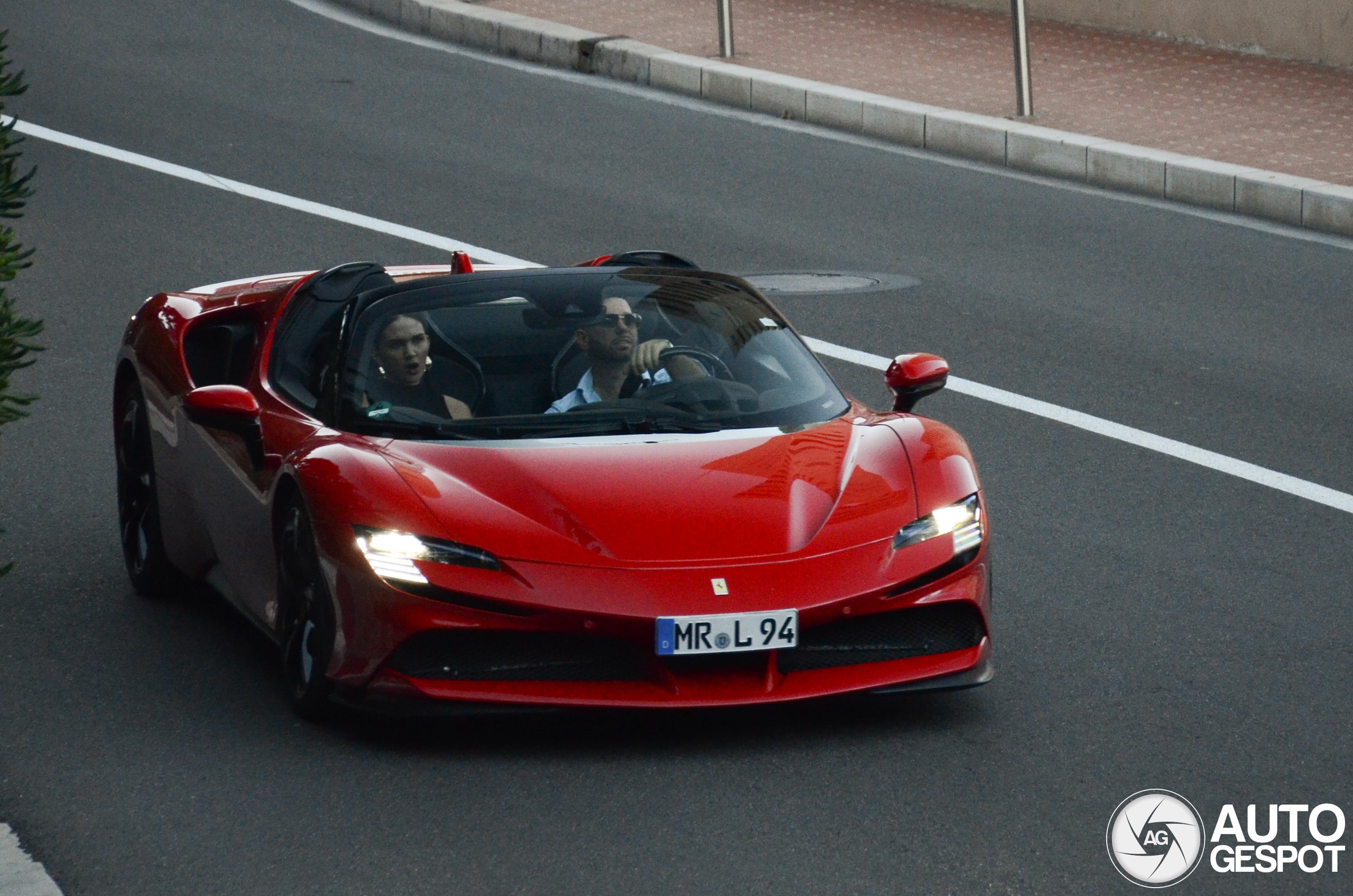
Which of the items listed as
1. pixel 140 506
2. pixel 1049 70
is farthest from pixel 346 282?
pixel 1049 70

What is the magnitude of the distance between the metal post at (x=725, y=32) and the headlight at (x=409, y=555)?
14.1 metres

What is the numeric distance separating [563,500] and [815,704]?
0.94m

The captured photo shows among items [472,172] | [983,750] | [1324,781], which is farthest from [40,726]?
[472,172]

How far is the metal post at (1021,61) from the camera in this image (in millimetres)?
16922

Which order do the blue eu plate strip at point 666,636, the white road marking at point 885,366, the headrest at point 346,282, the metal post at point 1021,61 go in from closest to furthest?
the blue eu plate strip at point 666,636 → the headrest at point 346,282 → the white road marking at point 885,366 → the metal post at point 1021,61

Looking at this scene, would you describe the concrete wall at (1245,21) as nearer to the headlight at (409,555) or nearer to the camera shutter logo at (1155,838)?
the camera shutter logo at (1155,838)

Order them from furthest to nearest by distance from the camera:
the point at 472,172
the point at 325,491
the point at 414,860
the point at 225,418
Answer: the point at 472,172 < the point at 225,418 < the point at 325,491 < the point at 414,860

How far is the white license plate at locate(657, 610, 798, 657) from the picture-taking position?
5.77 m

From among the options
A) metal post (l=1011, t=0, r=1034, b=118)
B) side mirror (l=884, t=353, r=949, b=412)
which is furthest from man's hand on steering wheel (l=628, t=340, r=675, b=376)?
metal post (l=1011, t=0, r=1034, b=118)

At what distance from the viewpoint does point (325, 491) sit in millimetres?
6164

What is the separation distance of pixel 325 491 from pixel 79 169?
35.2ft

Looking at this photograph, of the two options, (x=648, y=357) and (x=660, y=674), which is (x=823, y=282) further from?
(x=660, y=674)

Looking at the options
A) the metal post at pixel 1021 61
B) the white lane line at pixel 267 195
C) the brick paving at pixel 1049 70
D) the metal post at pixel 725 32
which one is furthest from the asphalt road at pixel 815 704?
the metal post at pixel 725 32

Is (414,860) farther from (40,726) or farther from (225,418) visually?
(225,418)
